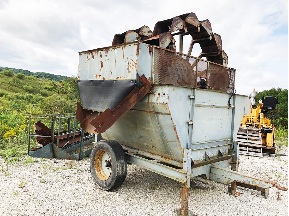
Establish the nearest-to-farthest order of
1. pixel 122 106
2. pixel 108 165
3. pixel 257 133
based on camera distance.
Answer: pixel 122 106, pixel 108 165, pixel 257 133

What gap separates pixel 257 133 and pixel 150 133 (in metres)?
7.27

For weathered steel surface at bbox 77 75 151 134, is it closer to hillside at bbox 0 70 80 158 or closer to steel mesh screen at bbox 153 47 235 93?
steel mesh screen at bbox 153 47 235 93

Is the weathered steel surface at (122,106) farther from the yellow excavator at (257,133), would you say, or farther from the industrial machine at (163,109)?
the yellow excavator at (257,133)

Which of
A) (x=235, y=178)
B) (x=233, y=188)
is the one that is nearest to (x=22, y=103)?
(x=233, y=188)

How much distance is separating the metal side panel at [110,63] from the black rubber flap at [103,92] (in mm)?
104

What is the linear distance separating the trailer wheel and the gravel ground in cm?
22

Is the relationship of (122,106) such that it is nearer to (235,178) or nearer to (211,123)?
(211,123)

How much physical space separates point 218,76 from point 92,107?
289 cm

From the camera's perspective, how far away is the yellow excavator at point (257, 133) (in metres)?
8.91

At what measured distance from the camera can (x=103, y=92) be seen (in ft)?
14.5

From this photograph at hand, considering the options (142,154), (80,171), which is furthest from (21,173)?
(142,154)

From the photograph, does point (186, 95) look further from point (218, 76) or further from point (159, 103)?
point (218, 76)

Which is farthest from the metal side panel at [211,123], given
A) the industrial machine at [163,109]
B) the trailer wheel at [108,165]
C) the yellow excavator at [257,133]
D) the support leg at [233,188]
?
the yellow excavator at [257,133]

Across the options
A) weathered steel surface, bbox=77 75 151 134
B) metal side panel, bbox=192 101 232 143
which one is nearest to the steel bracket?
metal side panel, bbox=192 101 232 143
